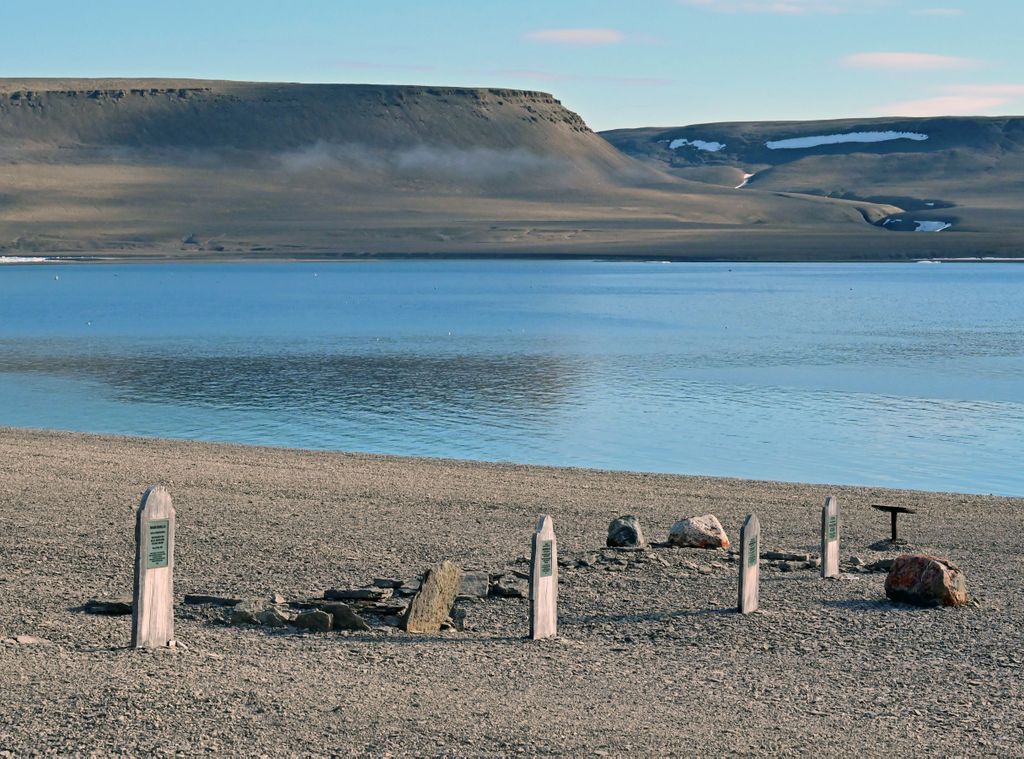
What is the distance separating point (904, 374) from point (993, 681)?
33.9 meters

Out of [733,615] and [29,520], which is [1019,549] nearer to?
[733,615]

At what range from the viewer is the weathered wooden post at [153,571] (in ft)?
25.9

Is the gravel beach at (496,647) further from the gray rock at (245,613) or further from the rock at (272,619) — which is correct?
the rock at (272,619)

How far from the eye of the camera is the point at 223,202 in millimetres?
199250

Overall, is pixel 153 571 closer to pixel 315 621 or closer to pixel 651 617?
pixel 315 621

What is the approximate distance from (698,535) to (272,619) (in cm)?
489

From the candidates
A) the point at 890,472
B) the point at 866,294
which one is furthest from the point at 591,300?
the point at 890,472

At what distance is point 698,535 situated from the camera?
42.3 feet

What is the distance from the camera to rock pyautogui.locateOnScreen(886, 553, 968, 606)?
1059cm

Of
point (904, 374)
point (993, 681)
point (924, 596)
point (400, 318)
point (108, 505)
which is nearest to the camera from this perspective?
point (993, 681)

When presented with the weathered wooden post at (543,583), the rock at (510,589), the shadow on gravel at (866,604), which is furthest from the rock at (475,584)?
the shadow on gravel at (866,604)

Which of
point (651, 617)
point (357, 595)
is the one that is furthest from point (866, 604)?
point (357, 595)

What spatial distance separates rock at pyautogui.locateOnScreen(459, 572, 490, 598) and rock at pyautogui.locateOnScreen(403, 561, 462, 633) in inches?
28.1

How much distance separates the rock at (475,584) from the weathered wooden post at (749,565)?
1838mm
